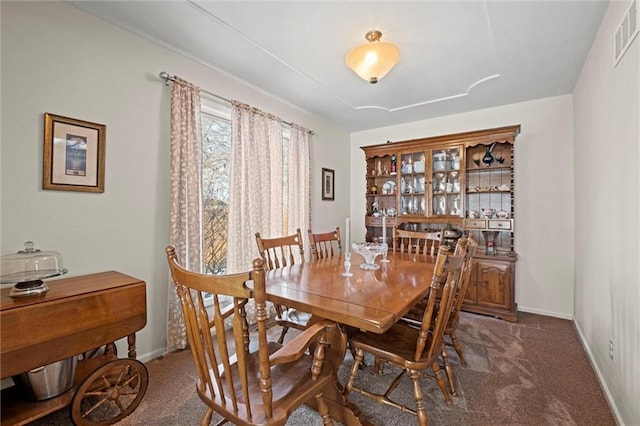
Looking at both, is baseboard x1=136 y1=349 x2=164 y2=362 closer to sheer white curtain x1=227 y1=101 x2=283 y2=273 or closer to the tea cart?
the tea cart

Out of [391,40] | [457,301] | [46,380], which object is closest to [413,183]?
[391,40]

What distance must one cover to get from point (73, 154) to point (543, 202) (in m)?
4.61

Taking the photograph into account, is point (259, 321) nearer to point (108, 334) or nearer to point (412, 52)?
point (108, 334)

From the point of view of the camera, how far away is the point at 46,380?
1.53m

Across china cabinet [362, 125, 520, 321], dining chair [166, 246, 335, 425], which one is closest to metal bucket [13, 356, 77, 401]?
dining chair [166, 246, 335, 425]

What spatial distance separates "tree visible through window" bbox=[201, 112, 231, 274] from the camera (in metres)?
2.81

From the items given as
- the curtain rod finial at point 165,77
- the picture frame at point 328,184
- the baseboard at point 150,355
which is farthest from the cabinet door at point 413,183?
the baseboard at point 150,355

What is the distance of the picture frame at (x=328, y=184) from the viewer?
426 centimetres

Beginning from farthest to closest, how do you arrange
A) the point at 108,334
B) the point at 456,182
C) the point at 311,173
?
the point at 311,173 < the point at 456,182 < the point at 108,334

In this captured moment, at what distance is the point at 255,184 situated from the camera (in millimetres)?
3070

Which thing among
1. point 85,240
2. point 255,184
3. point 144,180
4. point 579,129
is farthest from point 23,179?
point 579,129

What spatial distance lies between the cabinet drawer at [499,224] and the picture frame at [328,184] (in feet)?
7.18

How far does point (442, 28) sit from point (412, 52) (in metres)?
0.34

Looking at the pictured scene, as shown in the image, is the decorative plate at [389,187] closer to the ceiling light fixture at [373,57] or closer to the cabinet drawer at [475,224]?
the cabinet drawer at [475,224]
